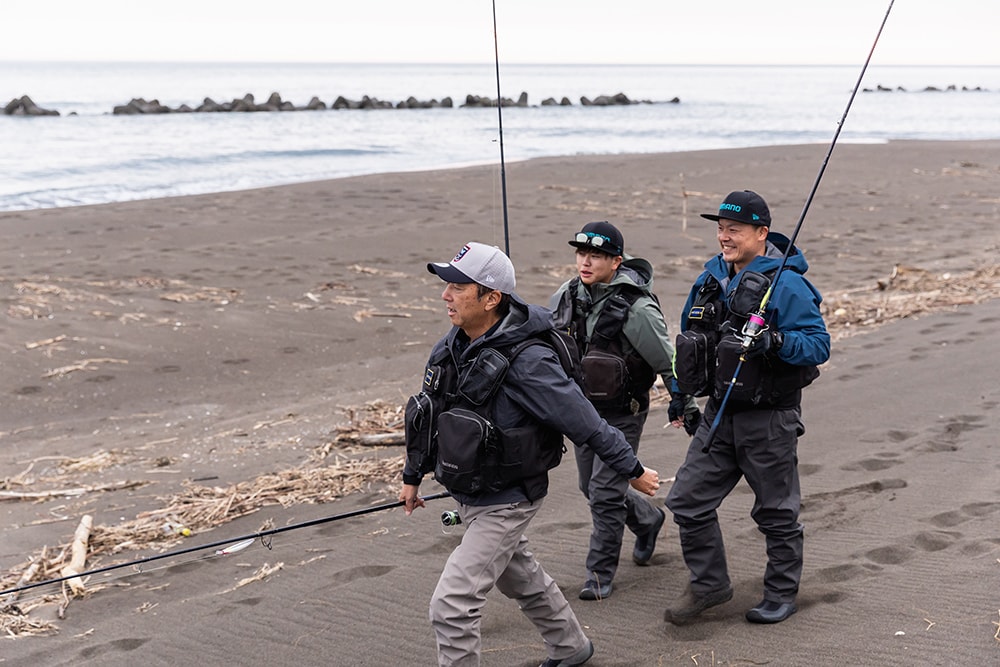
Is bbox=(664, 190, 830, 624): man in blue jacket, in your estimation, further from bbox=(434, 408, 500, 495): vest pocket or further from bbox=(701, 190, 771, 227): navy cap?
bbox=(434, 408, 500, 495): vest pocket

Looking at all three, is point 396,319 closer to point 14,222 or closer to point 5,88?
point 14,222

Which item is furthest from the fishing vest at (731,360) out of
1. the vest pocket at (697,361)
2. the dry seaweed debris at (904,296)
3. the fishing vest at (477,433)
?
the dry seaweed debris at (904,296)

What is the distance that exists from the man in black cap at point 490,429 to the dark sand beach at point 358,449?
0.92 m

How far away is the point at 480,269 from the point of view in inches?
153

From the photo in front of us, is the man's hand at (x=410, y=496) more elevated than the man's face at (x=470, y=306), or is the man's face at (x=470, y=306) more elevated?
the man's face at (x=470, y=306)

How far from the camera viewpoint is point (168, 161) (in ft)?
110

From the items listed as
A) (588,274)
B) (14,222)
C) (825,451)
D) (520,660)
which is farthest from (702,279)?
(14,222)

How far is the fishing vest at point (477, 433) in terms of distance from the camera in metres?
3.80

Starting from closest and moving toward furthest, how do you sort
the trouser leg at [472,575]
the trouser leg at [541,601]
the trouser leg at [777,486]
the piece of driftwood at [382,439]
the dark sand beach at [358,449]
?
the trouser leg at [472,575], the trouser leg at [541,601], the trouser leg at [777,486], the dark sand beach at [358,449], the piece of driftwood at [382,439]

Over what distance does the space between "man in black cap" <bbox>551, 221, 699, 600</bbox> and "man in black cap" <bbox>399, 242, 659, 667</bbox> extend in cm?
99

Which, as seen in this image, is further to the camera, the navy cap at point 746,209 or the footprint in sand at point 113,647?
the footprint in sand at point 113,647

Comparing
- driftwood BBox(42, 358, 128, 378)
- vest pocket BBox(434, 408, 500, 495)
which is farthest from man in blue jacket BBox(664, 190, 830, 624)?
driftwood BBox(42, 358, 128, 378)

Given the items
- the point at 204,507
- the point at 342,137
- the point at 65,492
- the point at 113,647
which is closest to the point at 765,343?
the point at 113,647

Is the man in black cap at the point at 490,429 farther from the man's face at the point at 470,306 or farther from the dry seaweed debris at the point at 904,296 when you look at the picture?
the dry seaweed debris at the point at 904,296
